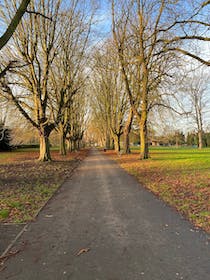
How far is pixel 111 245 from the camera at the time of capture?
411cm

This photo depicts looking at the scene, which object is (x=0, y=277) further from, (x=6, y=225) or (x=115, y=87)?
(x=115, y=87)

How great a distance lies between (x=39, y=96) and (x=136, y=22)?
31.1 feet

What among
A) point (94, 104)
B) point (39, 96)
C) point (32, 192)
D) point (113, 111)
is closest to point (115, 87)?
point (113, 111)

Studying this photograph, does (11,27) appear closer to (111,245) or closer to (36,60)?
(111,245)

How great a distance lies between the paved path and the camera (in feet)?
10.7

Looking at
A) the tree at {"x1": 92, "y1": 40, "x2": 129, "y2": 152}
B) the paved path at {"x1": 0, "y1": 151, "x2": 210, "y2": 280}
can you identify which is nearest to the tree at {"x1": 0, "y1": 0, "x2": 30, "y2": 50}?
the paved path at {"x1": 0, "y1": 151, "x2": 210, "y2": 280}

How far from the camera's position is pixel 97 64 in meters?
24.5

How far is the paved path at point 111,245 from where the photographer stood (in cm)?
327

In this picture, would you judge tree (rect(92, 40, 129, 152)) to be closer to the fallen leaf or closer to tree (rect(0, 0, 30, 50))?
tree (rect(0, 0, 30, 50))

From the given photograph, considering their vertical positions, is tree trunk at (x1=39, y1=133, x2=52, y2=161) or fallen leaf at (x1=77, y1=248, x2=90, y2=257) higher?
tree trunk at (x1=39, y1=133, x2=52, y2=161)

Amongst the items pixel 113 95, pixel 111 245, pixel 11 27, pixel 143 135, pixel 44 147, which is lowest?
pixel 111 245

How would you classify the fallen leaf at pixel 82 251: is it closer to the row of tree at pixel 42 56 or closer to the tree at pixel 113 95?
the row of tree at pixel 42 56

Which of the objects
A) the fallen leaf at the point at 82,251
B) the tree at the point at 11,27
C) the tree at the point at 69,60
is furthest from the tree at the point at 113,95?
the fallen leaf at the point at 82,251

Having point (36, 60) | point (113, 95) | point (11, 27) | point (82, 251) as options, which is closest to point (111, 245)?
point (82, 251)
